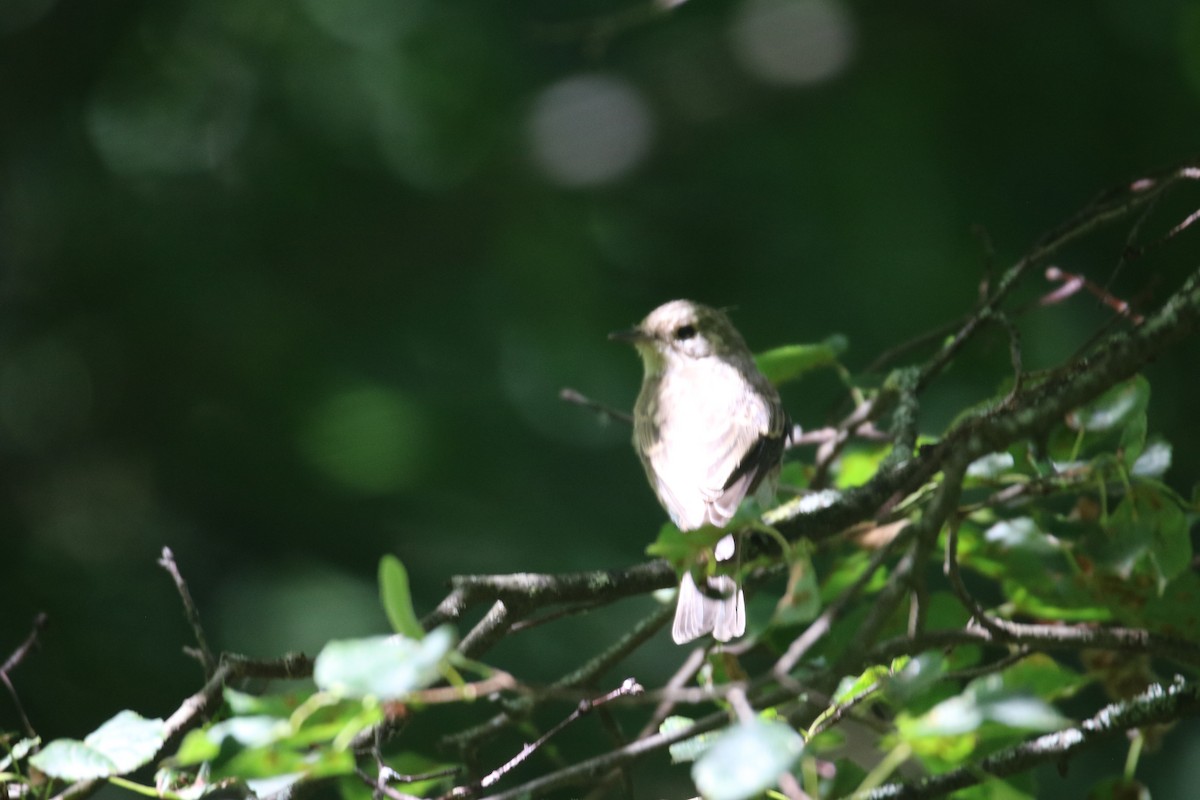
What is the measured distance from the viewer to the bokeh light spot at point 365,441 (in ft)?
14.3

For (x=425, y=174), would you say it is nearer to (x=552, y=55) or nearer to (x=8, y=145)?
(x=552, y=55)

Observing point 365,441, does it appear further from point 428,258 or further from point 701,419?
point 701,419

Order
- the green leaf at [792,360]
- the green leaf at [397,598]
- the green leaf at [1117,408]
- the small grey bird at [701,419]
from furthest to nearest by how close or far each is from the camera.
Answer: the small grey bird at [701,419] → the green leaf at [792,360] → the green leaf at [1117,408] → the green leaf at [397,598]

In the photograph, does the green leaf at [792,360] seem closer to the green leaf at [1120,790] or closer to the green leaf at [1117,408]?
the green leaf at [1117,408]

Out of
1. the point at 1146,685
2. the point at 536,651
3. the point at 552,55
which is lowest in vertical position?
the point at 536,651

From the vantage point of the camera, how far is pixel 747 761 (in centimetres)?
114

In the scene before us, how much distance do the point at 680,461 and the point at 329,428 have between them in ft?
5.39

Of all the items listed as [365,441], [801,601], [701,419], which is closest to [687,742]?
[801,601]

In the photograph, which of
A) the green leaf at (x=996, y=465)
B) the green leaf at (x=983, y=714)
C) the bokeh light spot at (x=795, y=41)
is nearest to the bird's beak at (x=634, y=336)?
the bokeh light spot at (x=795, y=41)

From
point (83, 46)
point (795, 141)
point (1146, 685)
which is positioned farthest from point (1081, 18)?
point (83, 46)

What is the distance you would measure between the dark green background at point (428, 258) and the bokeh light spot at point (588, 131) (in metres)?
0.04

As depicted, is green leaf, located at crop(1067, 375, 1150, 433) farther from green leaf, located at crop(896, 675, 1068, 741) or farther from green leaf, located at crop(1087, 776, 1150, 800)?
green leaf, located at crop(896, 675, 1068, 741)

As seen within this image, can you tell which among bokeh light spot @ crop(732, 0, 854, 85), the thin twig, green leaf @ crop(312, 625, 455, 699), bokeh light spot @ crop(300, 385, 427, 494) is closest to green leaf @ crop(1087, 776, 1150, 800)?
the thin twig

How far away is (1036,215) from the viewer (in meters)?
4.47
